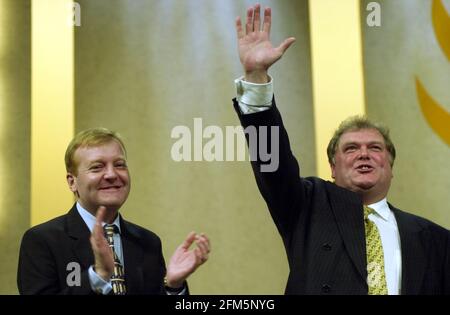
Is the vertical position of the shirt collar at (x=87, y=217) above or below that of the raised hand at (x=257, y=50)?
below

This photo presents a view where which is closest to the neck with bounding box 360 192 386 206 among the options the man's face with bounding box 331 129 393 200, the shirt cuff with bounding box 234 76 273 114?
the man's face with bounding box 331 129 393 200

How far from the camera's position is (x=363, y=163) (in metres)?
3.10

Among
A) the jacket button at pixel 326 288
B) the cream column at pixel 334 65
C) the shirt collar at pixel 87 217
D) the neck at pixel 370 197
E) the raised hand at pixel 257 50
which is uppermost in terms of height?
the cream column at pixel 334 65

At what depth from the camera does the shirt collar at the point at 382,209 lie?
3.05 m

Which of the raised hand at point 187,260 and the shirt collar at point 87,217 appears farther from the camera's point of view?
the shirt collar at point 87,217

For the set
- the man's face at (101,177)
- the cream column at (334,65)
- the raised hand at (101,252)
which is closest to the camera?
the raised hand at (101,252)

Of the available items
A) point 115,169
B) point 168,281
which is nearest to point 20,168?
point 115,169

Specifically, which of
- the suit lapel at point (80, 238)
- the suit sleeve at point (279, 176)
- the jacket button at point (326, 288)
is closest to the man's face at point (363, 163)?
the suit sleeve at point (279, 176)

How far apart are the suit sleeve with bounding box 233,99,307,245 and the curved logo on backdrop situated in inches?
70.0

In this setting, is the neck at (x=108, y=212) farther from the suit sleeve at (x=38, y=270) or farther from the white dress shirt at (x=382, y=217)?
the white dress shirt at (x=382, y=217)

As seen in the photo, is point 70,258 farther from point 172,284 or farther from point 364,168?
point 364,168

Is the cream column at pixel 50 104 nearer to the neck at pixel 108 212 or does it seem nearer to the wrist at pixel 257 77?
the neck at pixel 108 212

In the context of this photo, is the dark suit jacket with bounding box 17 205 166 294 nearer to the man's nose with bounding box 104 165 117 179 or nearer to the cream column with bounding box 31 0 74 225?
the man's nose with bounding box 104 165 117 179

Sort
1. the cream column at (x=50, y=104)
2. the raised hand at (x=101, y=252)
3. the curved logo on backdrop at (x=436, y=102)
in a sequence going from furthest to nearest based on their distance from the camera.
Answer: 1. the curved logo on backdrop at (x=436, y=102)
2. the cream column at (x=50, y=104)
3. the raised hand at (x=101, y=252)
